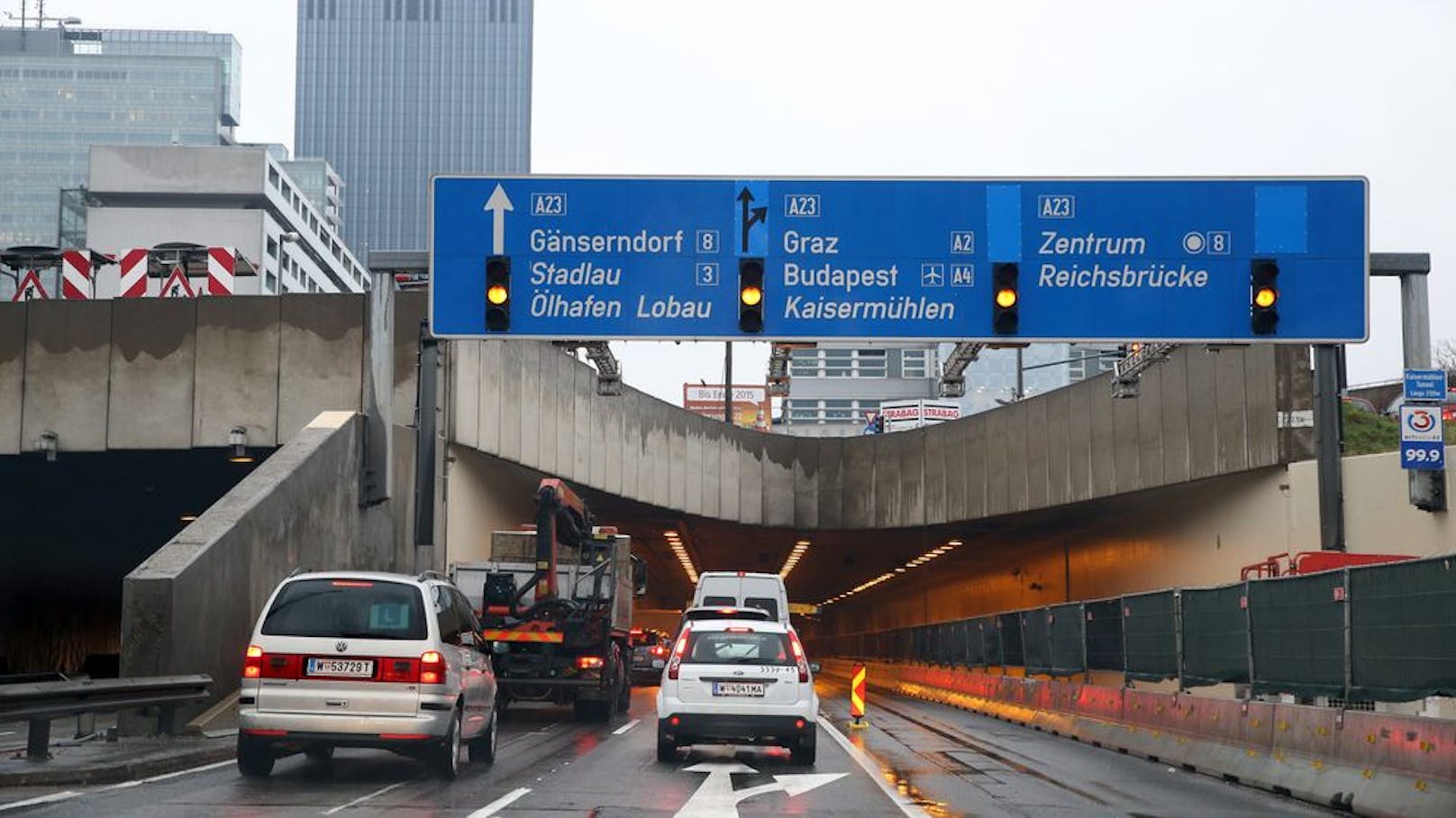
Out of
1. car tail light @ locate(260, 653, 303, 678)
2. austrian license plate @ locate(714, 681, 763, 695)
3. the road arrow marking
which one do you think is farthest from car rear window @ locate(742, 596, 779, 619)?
car tail light @ locate(260, 653, 303, 678)

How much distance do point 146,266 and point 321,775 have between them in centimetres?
2479

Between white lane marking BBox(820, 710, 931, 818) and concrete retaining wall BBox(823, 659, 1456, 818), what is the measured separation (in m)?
3.46

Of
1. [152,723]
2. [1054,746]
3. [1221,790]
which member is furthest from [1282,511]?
[152,723]

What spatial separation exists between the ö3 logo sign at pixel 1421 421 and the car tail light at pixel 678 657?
11980 millimetres

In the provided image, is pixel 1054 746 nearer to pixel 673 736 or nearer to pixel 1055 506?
pixel 673 736

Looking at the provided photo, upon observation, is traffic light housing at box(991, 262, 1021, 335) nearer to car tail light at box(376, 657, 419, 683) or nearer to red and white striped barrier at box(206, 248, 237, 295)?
car tail light at box(376, 657, 419, 683)

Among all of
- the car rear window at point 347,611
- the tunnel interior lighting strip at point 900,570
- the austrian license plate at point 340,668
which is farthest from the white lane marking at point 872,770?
the tunnel interior lighting strip at point 900,570

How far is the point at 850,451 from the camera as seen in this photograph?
47.7m

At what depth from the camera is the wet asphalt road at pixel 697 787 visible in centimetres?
1243

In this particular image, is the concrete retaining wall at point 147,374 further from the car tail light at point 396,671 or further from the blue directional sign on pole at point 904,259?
the car tail light at point 396,671

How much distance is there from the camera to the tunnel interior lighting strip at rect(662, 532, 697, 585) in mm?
55025

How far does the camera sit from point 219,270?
123ft

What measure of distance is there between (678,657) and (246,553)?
7.01m

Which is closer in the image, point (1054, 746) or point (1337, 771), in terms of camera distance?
point (1337, 771)
